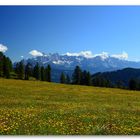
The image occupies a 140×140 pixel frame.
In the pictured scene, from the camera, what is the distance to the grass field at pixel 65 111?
23.0 meters

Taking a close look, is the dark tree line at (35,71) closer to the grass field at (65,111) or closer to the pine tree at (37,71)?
the pine tree at (37,71)

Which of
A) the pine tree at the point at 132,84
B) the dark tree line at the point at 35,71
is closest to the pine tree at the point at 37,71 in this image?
the dark tree line at the point at 35,71

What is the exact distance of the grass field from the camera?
2305 cm

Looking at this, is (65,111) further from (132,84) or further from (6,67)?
(6,67)

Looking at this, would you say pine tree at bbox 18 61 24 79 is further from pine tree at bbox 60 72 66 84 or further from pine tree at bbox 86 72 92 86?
pine tree at bbox 86 72 92 86

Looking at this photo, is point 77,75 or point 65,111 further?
point 77,75

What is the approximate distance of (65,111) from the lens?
2514cm

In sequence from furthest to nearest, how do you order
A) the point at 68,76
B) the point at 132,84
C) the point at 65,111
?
the point at 132,84
the point at 68,76
the point at 65,111

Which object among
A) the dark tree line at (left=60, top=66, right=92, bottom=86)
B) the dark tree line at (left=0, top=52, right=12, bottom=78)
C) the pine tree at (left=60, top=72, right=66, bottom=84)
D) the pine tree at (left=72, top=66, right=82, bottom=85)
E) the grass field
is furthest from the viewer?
the pine tree at (left=60, top=72, right=66, bottom=84)

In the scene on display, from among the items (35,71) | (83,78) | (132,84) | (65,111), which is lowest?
(65,111)

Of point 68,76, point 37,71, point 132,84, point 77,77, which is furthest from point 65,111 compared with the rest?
point 132,84

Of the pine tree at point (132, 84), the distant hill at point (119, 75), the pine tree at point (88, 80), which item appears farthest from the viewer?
the pine tree at point (132, 84)

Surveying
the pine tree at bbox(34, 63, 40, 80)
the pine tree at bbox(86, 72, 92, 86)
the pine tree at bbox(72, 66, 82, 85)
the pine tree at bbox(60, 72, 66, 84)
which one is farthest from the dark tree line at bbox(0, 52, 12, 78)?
the pine tree at bbox(86, 72, 92, 86)

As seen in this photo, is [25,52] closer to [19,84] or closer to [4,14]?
[4,14]
